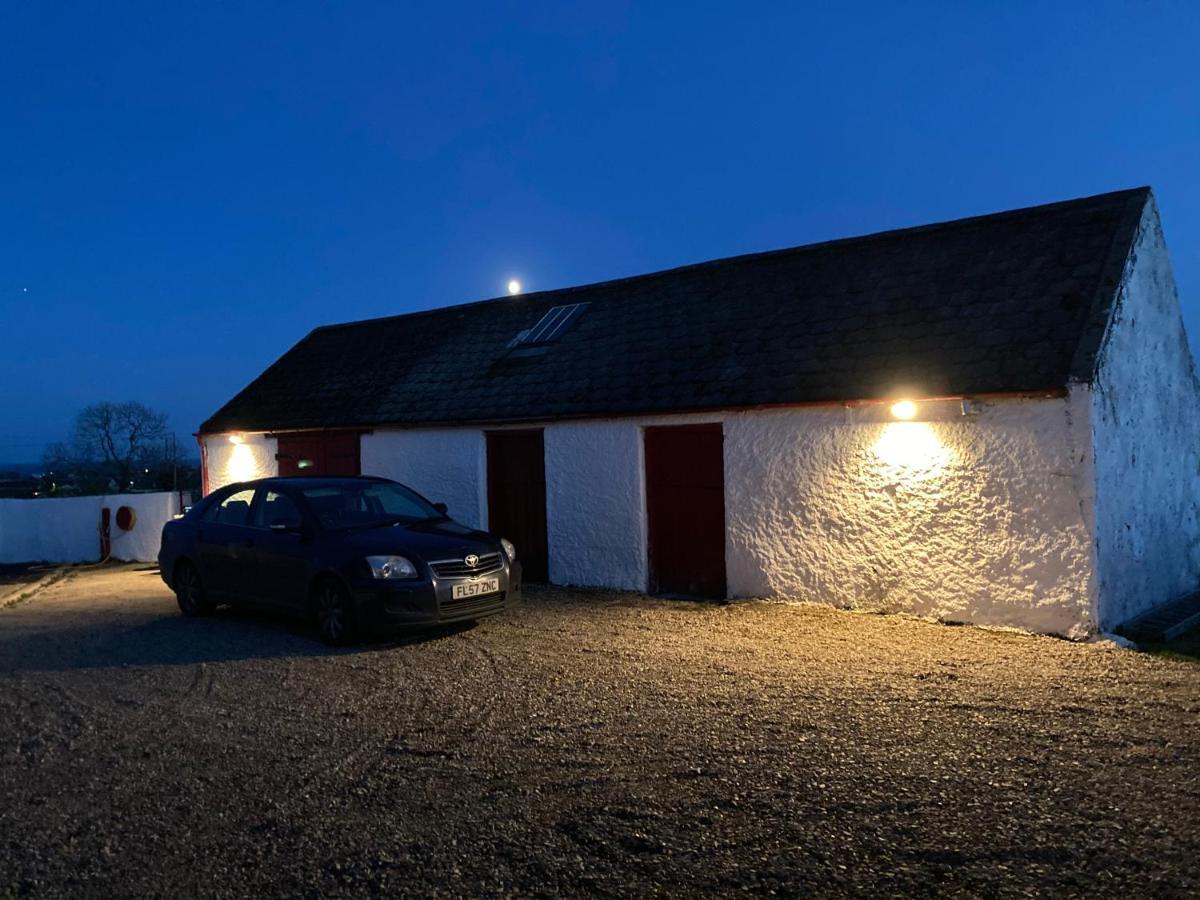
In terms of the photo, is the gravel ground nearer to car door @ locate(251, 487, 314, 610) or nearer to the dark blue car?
the dark blue car

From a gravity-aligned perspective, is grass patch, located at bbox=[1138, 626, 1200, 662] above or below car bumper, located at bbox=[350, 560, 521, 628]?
below

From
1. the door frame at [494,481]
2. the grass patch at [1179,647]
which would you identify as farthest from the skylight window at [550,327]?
the grass patch at [1179,647]

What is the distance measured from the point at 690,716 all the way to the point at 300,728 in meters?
2.57

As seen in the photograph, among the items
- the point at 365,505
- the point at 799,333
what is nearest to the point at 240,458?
the point at 365,505

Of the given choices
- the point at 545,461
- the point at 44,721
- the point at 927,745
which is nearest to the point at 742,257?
the point at 545,461

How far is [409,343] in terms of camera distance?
58.5ft

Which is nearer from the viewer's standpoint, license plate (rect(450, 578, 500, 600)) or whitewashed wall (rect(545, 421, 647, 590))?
license plate (rect(450, 578, 500, 600))

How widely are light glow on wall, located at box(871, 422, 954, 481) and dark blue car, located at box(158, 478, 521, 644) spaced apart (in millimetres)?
3956

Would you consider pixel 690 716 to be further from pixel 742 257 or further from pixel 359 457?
pixel 359 457

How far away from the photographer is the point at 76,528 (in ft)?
67.2

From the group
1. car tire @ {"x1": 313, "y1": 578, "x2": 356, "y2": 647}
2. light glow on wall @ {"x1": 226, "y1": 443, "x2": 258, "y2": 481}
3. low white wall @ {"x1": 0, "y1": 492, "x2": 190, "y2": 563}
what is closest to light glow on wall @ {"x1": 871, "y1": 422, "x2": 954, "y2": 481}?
car tire @ {"x1": 313, "y1": 578, "x2": 356, "y2": 647}

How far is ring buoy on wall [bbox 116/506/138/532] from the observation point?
19344 millimetres

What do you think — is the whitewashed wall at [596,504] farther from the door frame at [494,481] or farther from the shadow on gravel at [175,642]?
the shadow on gravel at [175,642]

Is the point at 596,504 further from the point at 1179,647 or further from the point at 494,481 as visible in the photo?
the point at 1179,647
